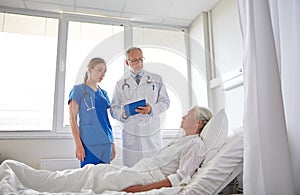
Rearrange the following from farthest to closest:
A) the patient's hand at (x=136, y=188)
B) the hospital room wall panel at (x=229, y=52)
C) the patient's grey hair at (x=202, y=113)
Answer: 1. the hospital room wall panel at (x=229, y=52)
2. the patient's grey hair at (x=202, y=113)
3. the patient's hand at (x=136, y=188)

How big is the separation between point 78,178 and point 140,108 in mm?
433

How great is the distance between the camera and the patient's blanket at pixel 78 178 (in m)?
1.12

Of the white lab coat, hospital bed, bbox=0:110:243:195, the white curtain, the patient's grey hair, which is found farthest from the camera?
the patient's grey hair

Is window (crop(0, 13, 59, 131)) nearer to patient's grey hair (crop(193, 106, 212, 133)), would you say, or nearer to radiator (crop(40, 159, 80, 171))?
radiator (crop(40, 159, 80, 171))

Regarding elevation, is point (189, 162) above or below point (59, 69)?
below

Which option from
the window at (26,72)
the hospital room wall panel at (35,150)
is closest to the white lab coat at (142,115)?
the hospital room wall panel at (35,150)

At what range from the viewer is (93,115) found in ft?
4.48

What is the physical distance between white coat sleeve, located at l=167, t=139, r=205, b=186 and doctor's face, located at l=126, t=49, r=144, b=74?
451 millimetres

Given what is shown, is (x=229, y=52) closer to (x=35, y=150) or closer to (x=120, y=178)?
(x=120, y=178)

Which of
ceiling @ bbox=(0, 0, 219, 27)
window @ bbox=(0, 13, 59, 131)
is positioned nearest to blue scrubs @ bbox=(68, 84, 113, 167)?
window @ bbox=(0, 13, 59, 131)

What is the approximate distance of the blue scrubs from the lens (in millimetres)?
1316

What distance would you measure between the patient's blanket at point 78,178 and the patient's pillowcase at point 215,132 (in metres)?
0.28

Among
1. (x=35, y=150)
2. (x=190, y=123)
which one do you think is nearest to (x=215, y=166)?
(x=190, y=123)

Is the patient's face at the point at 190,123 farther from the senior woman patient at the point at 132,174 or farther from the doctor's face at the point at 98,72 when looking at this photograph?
the doctor's face at the point at 98,72
